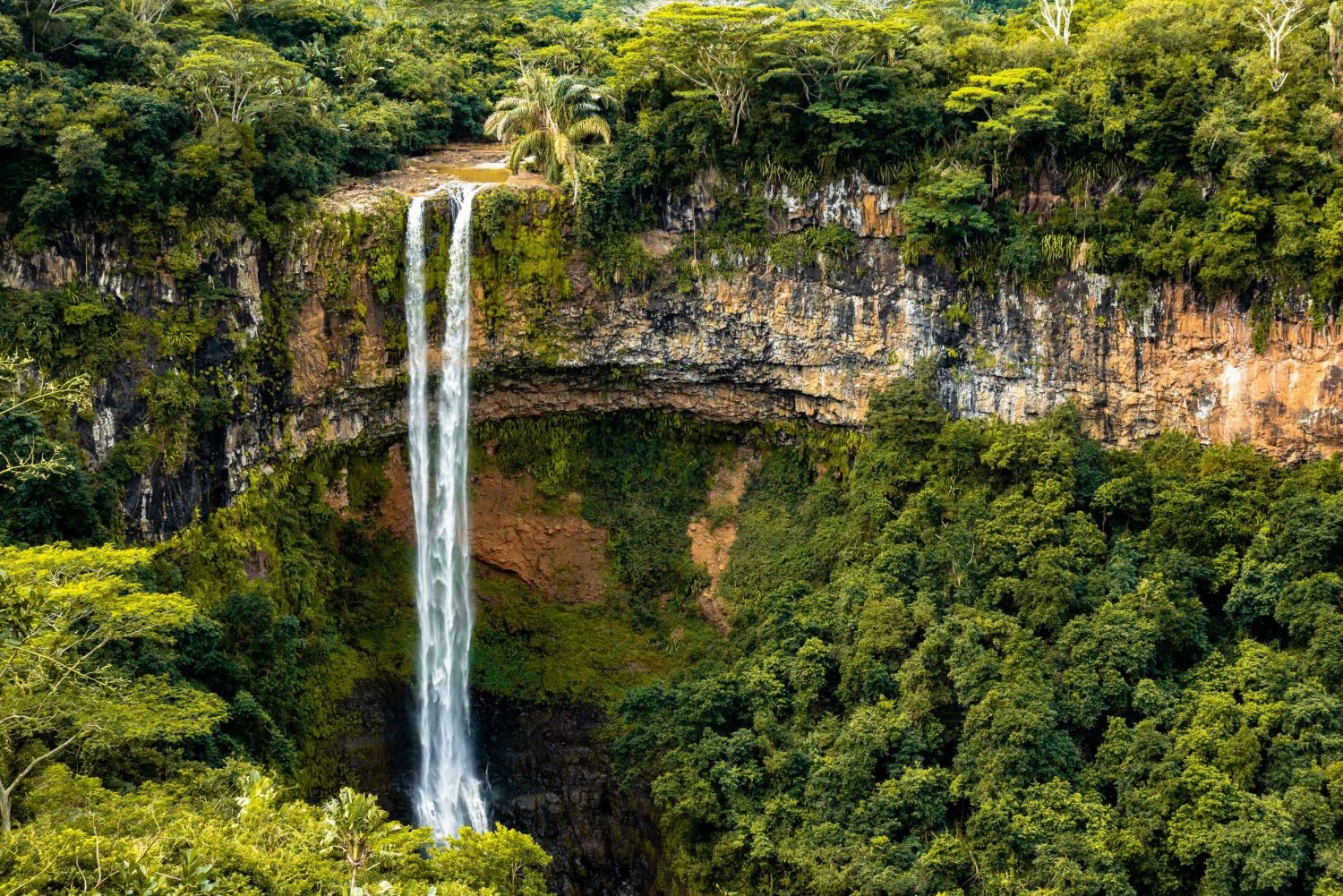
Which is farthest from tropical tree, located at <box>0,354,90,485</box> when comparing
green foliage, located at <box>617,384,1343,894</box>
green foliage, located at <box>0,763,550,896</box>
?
green foliage, located at <box>617,384,1343,894</box>

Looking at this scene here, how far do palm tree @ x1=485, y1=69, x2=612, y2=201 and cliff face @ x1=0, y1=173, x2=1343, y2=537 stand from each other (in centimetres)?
94

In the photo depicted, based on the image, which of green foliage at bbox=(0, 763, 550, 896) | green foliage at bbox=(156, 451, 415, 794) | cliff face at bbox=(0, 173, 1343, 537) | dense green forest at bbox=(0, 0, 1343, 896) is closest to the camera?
green foliage at bbox=(0, 763, 550, 896)

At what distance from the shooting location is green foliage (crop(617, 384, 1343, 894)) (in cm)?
1888

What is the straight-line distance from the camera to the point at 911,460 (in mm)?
25234

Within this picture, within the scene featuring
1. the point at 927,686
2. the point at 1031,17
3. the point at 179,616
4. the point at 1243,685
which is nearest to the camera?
the point at 179,616

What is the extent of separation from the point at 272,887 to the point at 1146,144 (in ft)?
61.6

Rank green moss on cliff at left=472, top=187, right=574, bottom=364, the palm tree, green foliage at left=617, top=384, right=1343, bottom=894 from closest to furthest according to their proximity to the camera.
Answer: green foliage at left=617, top=384, right=1343, bottom=894, green moss on cliff at left=472, top=187, right=574, bottom=364, the palm tree

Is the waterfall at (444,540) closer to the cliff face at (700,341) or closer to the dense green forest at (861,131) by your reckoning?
the cliff face at (700,341)

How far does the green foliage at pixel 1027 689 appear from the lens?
18.9 meters

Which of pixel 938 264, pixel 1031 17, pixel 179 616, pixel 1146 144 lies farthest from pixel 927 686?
pixel 1031 17

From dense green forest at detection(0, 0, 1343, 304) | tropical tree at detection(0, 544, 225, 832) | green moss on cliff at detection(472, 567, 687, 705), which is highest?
dense green forest at detection(0, 0, 1343, 304)

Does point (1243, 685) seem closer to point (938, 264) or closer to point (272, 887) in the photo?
point (938, 264)

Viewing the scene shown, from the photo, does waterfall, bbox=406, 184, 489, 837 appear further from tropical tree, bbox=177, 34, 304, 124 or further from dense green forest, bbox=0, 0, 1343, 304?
tropical tree, bbox=177, 34, 304, 124

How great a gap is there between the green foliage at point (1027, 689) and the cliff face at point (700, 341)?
1.11 metres
